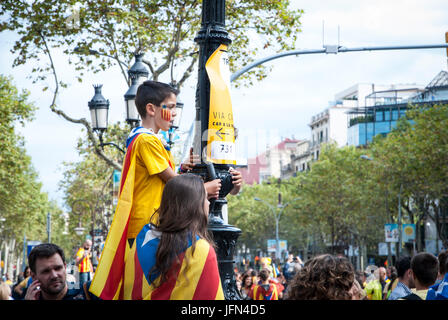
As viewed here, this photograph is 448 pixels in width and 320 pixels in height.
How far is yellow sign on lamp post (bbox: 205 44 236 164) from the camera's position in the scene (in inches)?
206

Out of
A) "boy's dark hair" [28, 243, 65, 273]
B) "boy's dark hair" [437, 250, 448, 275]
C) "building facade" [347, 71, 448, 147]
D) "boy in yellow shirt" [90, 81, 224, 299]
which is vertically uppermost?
"building facade" [347, 71, 448, 147]

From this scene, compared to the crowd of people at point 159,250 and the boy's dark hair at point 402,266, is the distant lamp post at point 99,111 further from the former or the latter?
the crowd of people at point 159,250

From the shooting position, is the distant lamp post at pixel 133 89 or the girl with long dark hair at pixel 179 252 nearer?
the girl with long dark hair at pixel 179 252

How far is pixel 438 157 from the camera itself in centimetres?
3438

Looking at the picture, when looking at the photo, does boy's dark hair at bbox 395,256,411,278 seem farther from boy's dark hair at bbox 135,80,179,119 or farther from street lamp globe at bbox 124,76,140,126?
street lamp globe at bbox 124,76,140,126

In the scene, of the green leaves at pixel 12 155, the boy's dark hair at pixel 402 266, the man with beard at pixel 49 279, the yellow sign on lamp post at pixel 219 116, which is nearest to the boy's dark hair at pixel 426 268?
the boy's dark hair at pixel 402 266

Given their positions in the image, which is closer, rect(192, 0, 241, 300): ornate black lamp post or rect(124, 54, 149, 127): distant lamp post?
rect(192, 0, 241, 300): ornate black lamp post

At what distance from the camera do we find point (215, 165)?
5.18 metres

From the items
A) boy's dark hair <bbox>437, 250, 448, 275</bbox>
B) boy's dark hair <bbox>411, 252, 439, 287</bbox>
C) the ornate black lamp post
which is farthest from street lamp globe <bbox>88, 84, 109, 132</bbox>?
boy's dark hair <bbox>437, 250, 448, 275</bbox>

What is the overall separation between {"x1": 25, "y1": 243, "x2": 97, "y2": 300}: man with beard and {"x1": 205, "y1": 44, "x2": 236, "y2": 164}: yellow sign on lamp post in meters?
1.29

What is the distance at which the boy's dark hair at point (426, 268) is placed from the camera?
5977 mm

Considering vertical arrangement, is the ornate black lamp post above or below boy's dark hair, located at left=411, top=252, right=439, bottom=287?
above

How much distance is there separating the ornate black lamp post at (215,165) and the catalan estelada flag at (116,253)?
0.91 metres

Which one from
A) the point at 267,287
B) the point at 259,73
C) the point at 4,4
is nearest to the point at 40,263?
the point at 267,287
